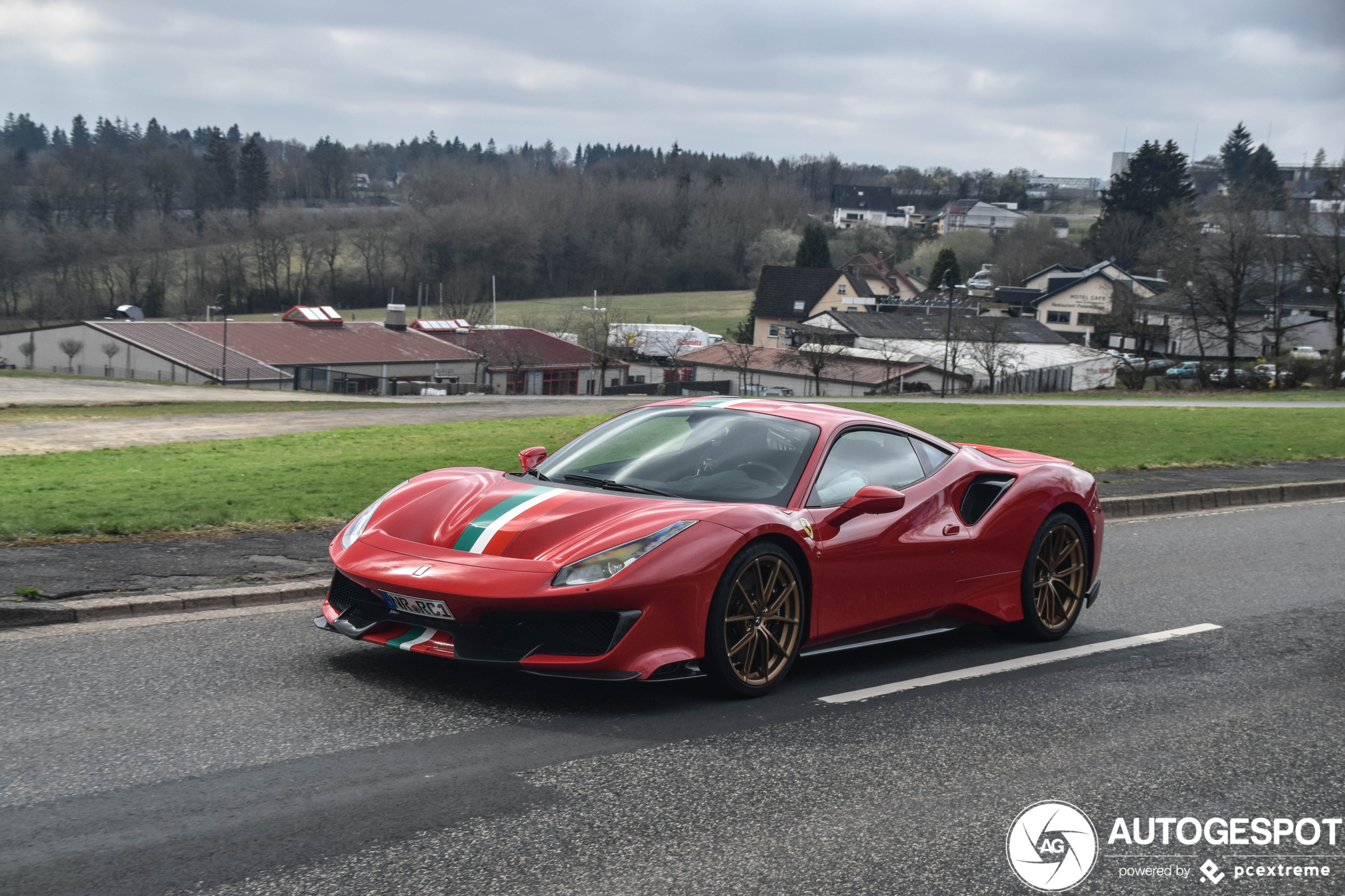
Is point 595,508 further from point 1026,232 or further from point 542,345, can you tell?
point 1026,232

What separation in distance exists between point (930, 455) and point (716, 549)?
82.3 inches

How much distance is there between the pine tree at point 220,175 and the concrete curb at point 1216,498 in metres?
181

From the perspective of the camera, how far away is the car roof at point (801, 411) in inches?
263

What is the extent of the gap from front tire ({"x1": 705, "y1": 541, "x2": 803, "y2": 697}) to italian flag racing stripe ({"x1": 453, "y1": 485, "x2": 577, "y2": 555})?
93 cm

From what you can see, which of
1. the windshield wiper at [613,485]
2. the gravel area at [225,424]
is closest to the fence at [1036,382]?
the gravel area at [225,424]

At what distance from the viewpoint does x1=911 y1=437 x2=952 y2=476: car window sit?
6.97 meters

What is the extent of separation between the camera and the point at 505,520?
5648 mm

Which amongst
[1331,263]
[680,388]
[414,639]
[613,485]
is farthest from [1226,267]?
[414,639]

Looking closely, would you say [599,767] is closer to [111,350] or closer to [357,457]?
[357,457]

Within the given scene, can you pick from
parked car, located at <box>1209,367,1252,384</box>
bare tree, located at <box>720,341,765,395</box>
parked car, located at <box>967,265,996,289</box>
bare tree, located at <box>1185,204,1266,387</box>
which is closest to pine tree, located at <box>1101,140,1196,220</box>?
parked car, located at <box>967,265,996,289</box>

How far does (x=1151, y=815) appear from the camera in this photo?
4.51 meters

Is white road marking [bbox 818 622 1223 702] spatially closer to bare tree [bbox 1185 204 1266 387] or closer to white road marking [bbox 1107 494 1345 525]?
white road marking [bbox 1107 494 1345 525]

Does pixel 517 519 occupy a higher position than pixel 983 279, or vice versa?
pixel 983 279

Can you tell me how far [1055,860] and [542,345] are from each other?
284ft
